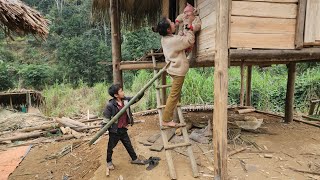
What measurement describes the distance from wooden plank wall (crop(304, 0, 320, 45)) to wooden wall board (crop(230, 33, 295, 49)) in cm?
24

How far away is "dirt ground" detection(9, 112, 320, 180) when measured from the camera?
4.49m

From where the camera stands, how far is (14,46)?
96.1 feet

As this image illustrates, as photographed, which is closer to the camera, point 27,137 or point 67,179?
point 67,179

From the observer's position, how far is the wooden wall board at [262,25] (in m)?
3.97

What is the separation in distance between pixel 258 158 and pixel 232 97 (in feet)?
28.5

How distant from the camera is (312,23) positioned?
4.16 metres

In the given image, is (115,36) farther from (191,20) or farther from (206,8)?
(206,8)

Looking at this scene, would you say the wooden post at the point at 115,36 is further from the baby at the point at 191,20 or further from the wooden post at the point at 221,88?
the wooden post at the point at 221,88

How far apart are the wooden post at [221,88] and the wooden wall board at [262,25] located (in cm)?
26

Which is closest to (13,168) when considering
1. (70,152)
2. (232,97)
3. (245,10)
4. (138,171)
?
(70,152)

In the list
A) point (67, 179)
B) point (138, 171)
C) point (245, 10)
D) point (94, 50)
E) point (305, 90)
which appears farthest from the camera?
point (94, 50)

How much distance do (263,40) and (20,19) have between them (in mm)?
3888

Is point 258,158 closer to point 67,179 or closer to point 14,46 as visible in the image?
point 67,179

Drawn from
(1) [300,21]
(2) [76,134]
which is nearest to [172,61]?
(1) [300,21]
